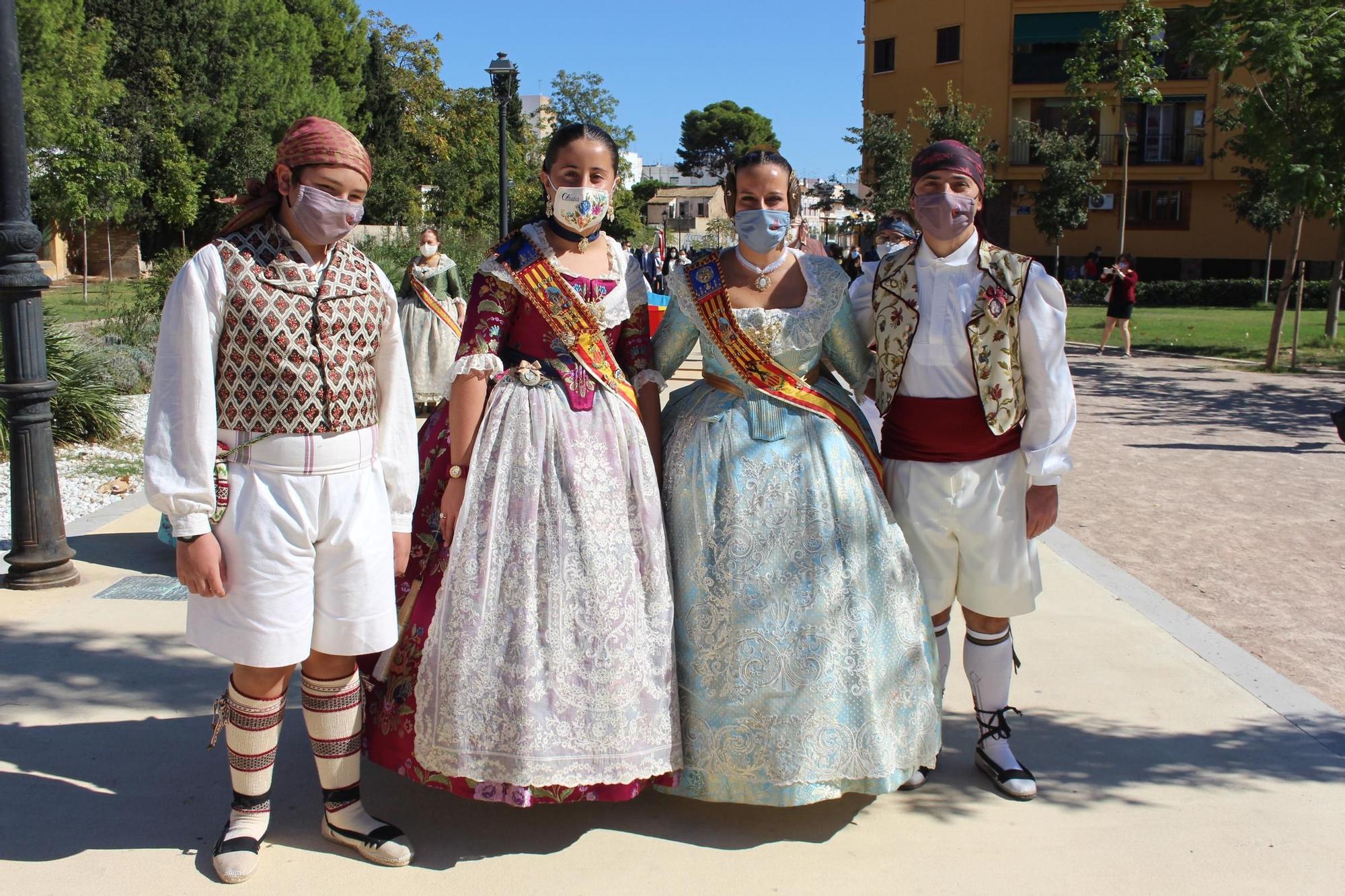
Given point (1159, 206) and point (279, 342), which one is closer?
point (279, 342)

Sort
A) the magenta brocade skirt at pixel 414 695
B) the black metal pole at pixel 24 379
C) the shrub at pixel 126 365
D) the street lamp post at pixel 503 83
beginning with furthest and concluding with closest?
the street lamp post at pixel 503 83 < the shrub at pixel 126 365 < the black metal pole at pixel 24 379 < the magenta brocade skirt at pixel 414 695

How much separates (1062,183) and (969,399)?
3186 centimetres

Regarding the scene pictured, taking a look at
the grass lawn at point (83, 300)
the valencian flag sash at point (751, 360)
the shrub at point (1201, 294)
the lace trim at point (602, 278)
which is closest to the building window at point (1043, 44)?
the shrub at point (1201, 294)

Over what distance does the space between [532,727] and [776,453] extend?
100cm

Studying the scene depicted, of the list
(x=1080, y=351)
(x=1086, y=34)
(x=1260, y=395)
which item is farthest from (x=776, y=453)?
(x=1086, y=34)

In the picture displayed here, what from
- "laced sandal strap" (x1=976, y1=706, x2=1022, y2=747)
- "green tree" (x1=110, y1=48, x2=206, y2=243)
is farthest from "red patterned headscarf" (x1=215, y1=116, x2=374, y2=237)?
"green tree" (x1=110, y1=48, x2=206, y2=243)

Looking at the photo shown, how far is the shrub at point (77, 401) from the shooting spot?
8297 millimetres

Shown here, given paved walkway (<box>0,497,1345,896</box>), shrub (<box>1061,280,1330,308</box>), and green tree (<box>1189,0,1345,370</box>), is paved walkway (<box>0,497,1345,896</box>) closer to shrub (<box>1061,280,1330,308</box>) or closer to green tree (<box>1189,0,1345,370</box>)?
green tree (<box>1189,0,1345,370</box>)

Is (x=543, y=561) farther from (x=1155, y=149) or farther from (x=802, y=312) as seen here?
(x=1155, y=149)

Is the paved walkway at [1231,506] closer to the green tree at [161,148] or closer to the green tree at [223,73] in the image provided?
the green tree at [161,148]

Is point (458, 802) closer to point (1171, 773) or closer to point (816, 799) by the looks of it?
point (816, 799)

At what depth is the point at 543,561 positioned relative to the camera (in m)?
2.97

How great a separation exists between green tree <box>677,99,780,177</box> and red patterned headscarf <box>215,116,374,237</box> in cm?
9674

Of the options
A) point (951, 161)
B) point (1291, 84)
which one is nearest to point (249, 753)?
point (951, 161)
